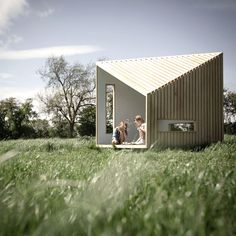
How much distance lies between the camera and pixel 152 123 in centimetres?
1436

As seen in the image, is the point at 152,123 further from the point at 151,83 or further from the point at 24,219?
the point at 24,219

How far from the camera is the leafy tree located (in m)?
33.3

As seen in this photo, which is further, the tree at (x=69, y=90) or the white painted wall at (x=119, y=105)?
the tree at (x=69, y=90)

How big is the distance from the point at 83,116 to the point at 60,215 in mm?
33900

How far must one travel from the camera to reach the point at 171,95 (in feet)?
48.8

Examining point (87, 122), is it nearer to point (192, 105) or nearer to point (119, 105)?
point (119, 105)

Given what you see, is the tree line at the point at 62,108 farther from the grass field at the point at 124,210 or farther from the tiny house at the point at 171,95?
the grass field at the point at 124,210

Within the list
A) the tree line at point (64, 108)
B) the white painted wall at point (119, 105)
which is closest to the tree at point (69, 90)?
the tree line at point (64, 108)

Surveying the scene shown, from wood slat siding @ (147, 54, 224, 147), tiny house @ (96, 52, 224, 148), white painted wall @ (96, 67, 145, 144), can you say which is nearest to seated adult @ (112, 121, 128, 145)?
tiny house @ (96, 52, 224, 148)

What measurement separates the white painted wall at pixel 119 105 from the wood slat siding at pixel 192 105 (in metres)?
3.65

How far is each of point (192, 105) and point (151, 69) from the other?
7.51 feet

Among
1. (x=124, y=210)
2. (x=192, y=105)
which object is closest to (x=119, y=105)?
(x=192, y=105)

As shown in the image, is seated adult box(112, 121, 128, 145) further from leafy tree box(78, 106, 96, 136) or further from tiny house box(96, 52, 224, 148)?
leafy tree box(78, 106, 96, 136)

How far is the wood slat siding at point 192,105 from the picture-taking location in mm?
14422
